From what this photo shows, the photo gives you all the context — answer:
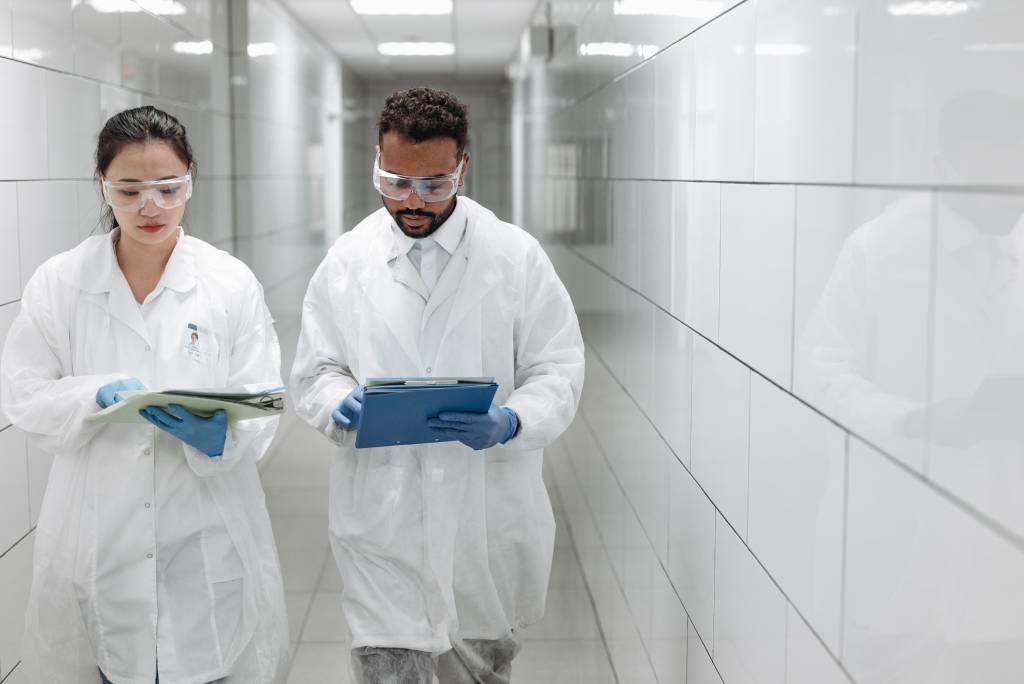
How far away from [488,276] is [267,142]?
5192 millimetres

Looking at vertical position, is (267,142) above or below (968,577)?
above

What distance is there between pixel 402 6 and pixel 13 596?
6.11 meters

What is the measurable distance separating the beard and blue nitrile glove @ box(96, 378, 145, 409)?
2.22 feet

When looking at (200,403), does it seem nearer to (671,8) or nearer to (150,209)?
(150,209)

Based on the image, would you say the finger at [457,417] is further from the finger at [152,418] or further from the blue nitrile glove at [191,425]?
the finger at [152,418]

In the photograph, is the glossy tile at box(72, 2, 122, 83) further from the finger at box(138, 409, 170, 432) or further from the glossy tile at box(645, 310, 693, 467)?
the glossy tile at box(645, 310, 693, 467)

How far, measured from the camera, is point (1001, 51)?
3.32 feet

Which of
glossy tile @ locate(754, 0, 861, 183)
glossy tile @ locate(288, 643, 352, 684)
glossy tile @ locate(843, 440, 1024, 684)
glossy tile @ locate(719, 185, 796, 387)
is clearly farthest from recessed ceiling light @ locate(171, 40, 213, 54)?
glossy tile @ locate(843, 440, 1024, 684)

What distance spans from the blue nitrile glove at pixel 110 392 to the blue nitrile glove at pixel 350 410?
42 cm

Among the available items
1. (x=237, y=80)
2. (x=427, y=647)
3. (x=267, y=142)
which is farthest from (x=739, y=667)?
(x=267, y=142)

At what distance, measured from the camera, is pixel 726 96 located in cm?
212

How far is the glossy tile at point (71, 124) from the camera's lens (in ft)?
9.79

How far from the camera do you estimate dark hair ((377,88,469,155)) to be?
231 centimetres

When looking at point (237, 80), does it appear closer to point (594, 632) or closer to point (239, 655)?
point (594, 632)
